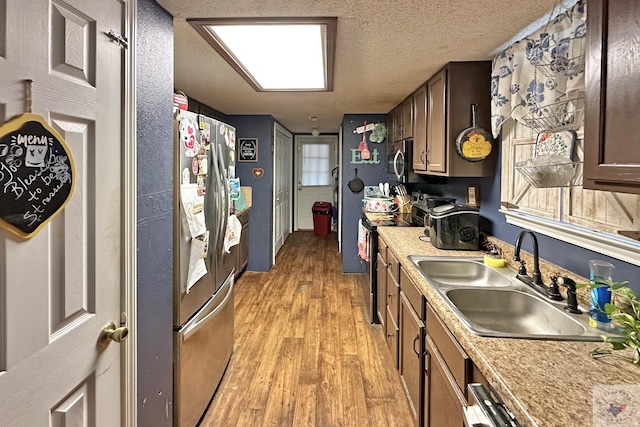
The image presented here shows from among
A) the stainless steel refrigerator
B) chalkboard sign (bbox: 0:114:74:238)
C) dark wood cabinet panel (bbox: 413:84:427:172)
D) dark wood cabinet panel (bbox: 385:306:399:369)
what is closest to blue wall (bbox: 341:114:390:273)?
dark wood cabinet panel (bbox: 413:84:427:172)

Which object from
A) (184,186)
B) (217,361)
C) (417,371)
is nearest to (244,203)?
(217,361)

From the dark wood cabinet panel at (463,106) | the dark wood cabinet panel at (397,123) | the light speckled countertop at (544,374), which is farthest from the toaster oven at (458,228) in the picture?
the dark wood cabinet panel at (397,123)

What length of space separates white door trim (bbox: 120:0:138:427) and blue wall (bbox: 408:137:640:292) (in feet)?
5.90

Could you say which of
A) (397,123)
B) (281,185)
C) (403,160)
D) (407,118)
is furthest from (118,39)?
(281,185)

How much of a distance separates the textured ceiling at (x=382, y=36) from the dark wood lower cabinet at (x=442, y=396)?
1.51 m

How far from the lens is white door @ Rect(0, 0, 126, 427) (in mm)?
816

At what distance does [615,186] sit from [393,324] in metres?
1.88

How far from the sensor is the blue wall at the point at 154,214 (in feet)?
4.83

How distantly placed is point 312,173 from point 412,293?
674 cm

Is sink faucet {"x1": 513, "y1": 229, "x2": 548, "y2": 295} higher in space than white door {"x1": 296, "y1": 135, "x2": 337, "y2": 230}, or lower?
lower

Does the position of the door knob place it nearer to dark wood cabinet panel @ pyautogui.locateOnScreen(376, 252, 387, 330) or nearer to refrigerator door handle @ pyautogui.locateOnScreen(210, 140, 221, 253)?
refrigerator door handle @ pyautogui.locateOnScreen(210, 140, 221, 253)

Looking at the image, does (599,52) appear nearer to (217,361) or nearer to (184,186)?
(184,186)

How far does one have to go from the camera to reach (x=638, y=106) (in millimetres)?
854

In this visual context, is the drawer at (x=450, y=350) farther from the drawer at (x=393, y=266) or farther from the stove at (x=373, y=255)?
the stove at (x=373, y=255)
